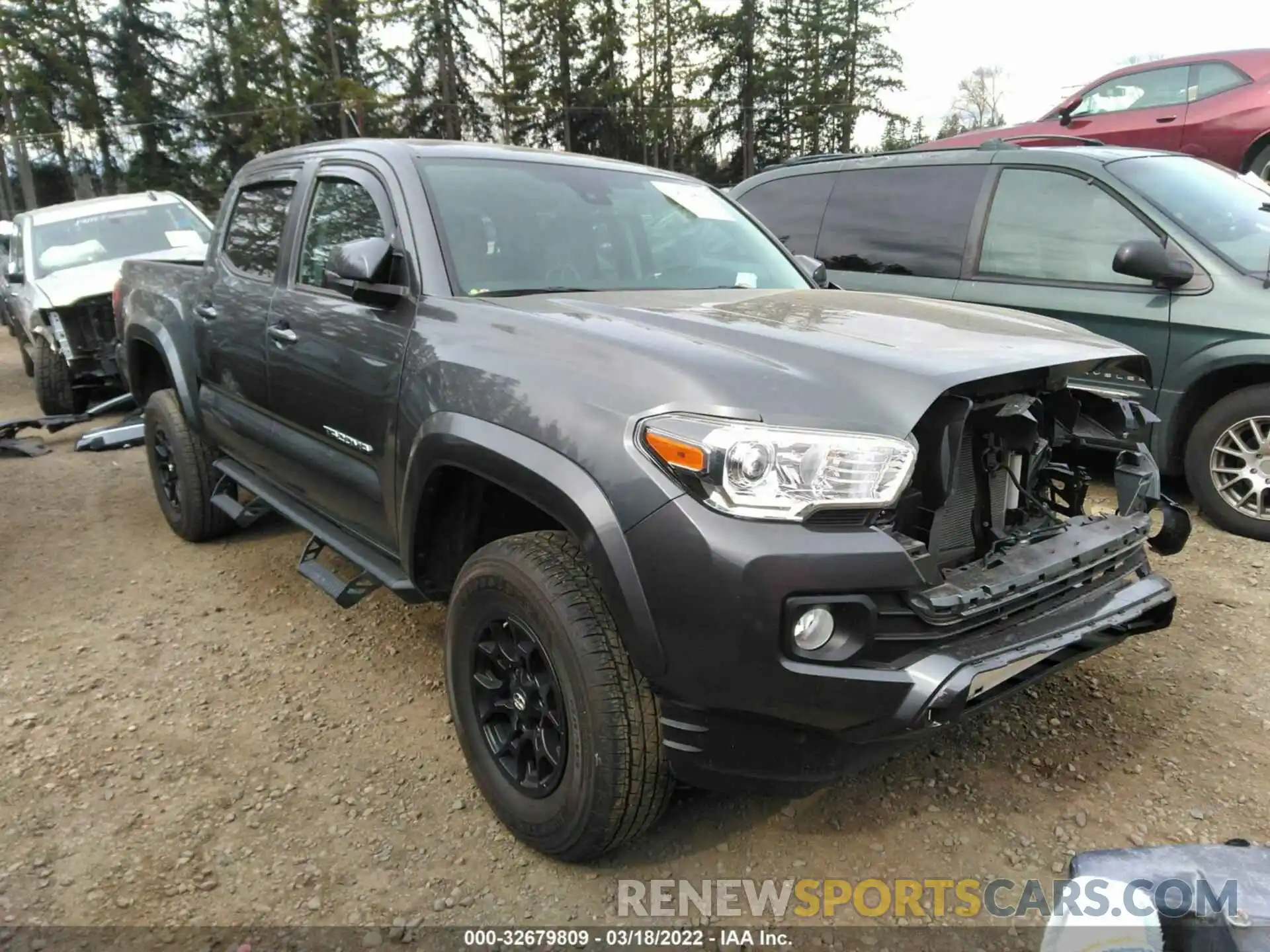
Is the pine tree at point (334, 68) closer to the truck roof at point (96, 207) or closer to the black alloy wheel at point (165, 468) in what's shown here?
the truck roof at point (96, 207)

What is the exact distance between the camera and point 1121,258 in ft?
13.8

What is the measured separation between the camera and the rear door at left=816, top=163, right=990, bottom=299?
516 cm

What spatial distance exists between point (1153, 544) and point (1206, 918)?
5.48ft

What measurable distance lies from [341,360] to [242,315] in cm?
106

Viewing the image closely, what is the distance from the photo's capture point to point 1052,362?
2.15 m

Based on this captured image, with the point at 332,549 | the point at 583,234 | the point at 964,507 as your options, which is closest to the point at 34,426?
the point at 332,549

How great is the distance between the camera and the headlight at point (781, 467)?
6.01 feet

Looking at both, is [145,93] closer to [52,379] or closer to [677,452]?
[52,379]

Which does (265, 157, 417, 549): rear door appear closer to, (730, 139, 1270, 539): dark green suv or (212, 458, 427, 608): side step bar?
(212, 458, 427, 608): side step bar

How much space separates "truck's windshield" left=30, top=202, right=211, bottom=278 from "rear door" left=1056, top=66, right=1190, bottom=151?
9179 millimetres

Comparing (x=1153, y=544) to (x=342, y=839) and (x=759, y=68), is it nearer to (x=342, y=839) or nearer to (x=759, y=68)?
(x=342, y=839)

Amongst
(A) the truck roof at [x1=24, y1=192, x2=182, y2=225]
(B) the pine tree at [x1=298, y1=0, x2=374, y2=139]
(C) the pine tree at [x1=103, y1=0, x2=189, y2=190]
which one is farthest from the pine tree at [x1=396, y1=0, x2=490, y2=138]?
(A) the truck roof at [x1=24, y1=192, x2=182, y2=225]

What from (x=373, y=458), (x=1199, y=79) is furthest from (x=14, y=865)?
(x=1199, y=79)

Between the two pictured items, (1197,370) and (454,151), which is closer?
(454,151)
